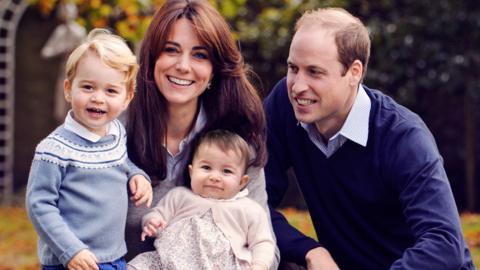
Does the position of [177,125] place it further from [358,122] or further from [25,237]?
[25,237]

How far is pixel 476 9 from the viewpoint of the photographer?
8.48 meters

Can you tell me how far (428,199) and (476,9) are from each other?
5813mm

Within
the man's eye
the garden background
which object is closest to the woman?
the man's eye

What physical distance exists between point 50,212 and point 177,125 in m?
0.86

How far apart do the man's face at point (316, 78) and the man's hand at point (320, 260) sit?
1.78 feet

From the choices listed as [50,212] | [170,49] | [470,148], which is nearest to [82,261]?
[50,212]

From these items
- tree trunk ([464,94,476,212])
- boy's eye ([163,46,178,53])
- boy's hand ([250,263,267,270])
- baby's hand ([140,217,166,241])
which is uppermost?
boy's eye ([163,46,178,53])

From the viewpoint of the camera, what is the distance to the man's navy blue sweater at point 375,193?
3.11 m

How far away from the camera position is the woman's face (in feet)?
11.5

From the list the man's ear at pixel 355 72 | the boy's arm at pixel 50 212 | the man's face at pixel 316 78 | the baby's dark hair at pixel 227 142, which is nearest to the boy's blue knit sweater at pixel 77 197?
the boy's arm at pixel 50 212

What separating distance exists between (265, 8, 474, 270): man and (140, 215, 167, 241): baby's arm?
1.90ft

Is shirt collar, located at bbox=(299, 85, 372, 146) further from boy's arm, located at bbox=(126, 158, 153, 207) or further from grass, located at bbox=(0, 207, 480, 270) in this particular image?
grass, located at bbox=(0, 207, 480, 270)

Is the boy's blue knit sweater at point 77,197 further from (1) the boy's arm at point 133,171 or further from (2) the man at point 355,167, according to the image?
(2) the man at point 355,167

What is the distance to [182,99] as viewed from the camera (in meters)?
3.52
